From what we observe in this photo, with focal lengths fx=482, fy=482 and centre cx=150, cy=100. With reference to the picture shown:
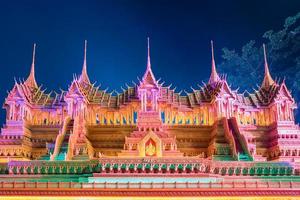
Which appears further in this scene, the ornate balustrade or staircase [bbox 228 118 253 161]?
staircase [bbox 228 118 253 161]

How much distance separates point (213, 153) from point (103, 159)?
9490 mm

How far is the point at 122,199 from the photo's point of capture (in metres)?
22.3

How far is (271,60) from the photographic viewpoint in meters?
71.0

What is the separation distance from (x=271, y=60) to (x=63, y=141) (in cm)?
4581

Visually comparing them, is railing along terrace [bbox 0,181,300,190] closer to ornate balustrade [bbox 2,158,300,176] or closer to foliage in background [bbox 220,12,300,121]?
ornate balustrade [bbox 2,158,300,176]

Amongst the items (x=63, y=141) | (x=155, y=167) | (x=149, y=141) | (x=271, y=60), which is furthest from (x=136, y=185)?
(x=271, y=60)

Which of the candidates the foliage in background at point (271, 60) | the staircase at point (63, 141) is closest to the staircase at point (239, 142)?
the staircase at point (63, 141)

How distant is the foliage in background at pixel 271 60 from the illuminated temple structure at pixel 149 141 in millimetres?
29126

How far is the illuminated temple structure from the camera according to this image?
22766 millimetres

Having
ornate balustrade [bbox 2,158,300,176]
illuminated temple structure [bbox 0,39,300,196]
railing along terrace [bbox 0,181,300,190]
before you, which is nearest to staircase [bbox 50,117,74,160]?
illuminated temple structure [bbox 0,39,300,196]

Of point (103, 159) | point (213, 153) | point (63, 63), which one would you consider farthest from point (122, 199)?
point (63, 63)

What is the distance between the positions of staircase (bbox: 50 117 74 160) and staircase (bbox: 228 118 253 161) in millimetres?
11341

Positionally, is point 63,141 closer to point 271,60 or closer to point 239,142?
point 239,142

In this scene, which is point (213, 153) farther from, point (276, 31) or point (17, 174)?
point (276, 31)
